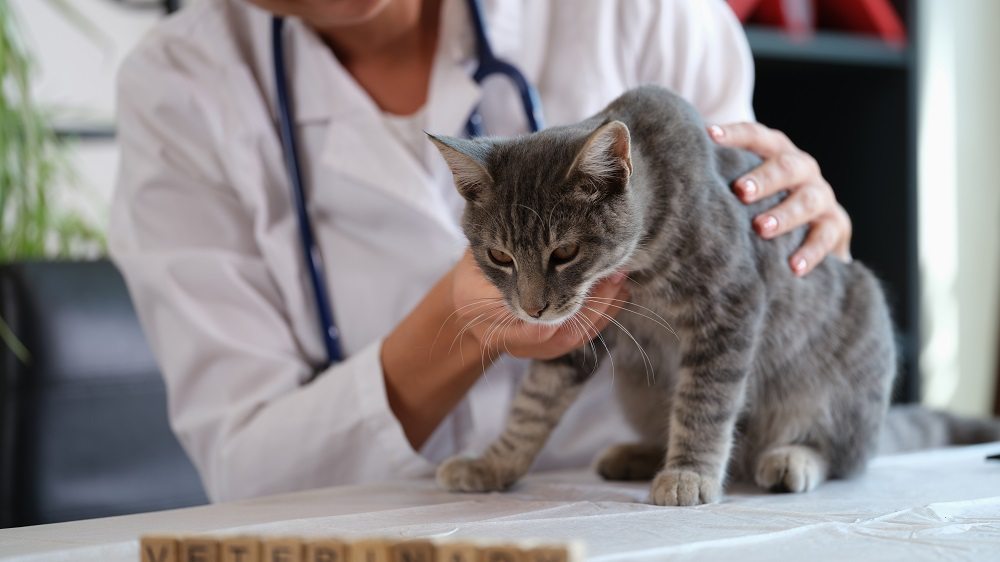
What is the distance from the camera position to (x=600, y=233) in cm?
93

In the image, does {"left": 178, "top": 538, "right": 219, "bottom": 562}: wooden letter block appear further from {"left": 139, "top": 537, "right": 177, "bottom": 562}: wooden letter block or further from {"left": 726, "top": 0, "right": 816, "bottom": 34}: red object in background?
{"left": 726, "top": 0, "right": 816, "bottom": 34}: red object in background

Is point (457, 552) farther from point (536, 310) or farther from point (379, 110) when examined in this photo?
point (379, 110)

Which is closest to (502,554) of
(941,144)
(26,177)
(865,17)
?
(26,177)

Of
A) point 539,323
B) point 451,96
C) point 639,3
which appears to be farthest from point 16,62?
point 539,323

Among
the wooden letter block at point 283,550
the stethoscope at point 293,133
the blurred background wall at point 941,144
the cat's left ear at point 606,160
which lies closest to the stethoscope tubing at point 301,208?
the stethoscope at point 293,133

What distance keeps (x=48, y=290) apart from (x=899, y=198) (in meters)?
1.66

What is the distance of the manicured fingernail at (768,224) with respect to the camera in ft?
3.34

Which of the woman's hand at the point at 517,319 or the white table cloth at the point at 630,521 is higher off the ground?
the woman's hand at the point at 517,319

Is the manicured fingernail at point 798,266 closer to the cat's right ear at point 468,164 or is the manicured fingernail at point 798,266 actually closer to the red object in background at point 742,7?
the cat's right ear at point 468,164

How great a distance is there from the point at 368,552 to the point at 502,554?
0.26 feet

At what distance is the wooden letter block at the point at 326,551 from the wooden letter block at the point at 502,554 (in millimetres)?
82

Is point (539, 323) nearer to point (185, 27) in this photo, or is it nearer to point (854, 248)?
point (185, 27)

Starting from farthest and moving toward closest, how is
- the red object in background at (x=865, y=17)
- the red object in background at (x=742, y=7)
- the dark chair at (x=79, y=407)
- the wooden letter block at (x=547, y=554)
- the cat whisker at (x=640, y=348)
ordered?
the red object in background at (x=865, y=17), the red object in background at (x=742, y=7), the dark chair at (x=79, y=407), the cat whisker at (x=640, y=348), the wooden letter block at (x=547, y=554)

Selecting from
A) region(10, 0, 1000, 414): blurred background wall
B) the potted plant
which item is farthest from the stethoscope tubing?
region(10, 0, 1000, 414): blurred background wall
